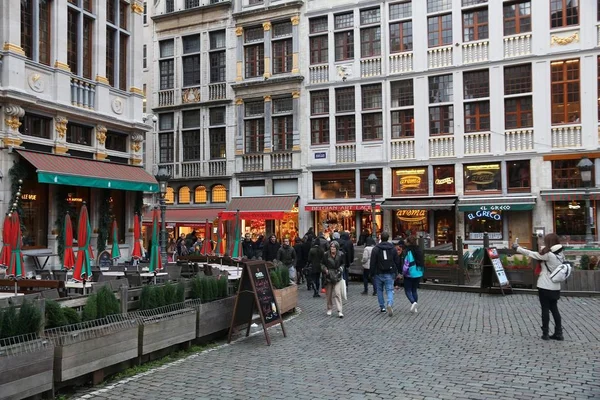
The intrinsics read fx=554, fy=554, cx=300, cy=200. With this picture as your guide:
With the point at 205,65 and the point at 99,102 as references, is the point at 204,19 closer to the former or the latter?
the point at 205,65

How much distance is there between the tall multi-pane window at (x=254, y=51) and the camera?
30656 mm

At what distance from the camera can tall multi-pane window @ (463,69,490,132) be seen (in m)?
25.7

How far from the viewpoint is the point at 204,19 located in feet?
105

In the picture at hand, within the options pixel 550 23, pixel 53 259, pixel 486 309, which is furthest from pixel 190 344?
pixel 550 23

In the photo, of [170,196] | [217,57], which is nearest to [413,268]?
[170,196]

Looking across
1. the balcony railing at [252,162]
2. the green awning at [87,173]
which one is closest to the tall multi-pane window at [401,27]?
the balcony railing at [252,162]

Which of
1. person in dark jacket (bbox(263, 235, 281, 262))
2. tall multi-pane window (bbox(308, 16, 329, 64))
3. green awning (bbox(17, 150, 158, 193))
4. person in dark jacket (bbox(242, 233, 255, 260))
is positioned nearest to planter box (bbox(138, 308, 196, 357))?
person in dark jacket (bbox(263, 235, 281, 262))

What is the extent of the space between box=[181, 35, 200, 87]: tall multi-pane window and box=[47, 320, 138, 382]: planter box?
26.6m

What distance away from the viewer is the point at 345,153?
2845cm

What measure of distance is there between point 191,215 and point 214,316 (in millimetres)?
21926

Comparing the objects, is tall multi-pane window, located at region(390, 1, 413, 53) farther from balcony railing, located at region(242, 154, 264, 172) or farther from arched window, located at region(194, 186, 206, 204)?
arched window, located at region(194, 186, 206, 204)

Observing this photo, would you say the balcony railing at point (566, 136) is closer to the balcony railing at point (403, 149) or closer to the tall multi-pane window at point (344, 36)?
the balcony railing at point (403, 149)

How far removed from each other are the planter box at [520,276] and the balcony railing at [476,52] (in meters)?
13.4

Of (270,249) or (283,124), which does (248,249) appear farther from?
(283,124)
